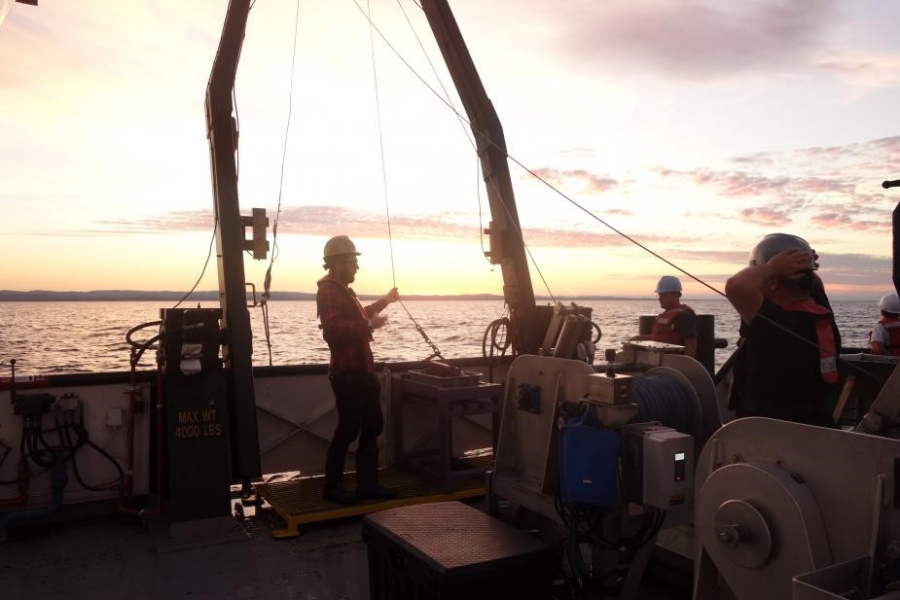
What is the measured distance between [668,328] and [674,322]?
10 cm

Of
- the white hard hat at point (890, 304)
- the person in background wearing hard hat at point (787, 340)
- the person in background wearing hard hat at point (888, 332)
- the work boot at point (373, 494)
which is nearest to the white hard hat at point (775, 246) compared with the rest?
the person in background wearing hard hat at point (787, 340)

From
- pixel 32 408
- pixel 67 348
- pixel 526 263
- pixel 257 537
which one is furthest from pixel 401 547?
pixel 67 348

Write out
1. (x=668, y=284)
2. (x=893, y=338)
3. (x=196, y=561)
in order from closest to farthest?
(x=196, y=561), (x=668, y=284), (x=893, y=338)

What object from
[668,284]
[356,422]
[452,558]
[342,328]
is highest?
[668,284]

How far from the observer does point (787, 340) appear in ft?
11.0

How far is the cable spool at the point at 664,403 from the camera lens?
365cm

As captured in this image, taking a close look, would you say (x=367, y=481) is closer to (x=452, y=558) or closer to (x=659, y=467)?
(x=452, y=558)

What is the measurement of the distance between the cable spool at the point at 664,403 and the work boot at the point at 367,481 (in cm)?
262

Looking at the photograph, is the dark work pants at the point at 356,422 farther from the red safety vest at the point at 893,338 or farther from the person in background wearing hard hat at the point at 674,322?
the red safety vest at the point at 893,338

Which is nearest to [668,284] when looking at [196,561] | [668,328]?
[668,328]

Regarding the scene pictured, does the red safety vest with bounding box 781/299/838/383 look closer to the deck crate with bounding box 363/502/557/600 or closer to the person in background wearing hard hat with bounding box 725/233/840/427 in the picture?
the person in background wearing hard hat with bounding box 725/233/840/427

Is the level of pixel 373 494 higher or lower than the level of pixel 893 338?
lower

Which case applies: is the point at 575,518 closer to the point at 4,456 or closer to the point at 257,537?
the point at 257,537

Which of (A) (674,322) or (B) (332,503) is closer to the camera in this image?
(B) (332,503)
